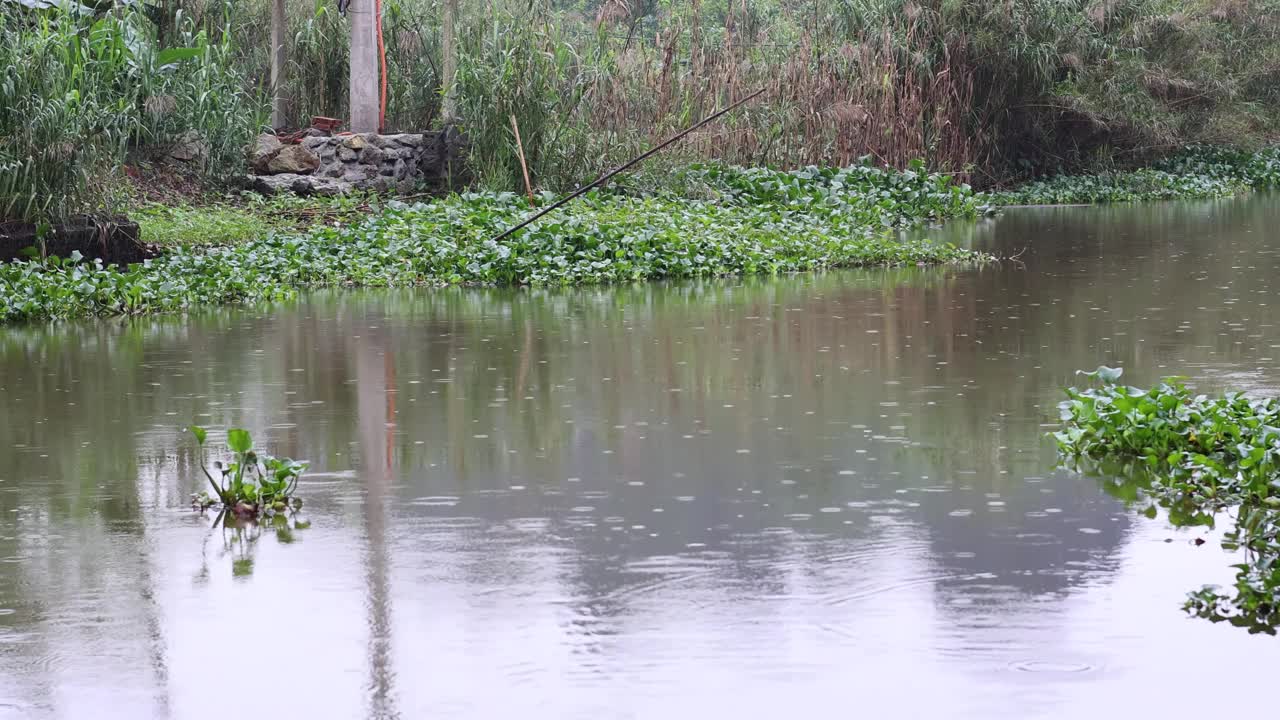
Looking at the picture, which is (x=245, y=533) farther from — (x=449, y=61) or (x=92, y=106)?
(x=449, y=61)

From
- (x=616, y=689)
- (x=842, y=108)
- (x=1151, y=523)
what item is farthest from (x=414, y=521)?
(x=842, y=108)

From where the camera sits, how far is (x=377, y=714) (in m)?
3.44

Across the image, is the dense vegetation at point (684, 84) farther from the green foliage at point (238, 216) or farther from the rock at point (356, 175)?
the rock at point (356, 175)

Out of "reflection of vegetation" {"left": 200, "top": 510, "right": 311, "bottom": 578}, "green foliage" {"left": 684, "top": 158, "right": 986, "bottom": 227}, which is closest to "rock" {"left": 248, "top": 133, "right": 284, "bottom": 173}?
"green foliage" {"left": 684, "top": 158, "right": 986, "bottom": 227}

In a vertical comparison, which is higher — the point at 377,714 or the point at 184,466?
the point at 184,466

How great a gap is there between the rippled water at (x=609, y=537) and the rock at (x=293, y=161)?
8.92 metres

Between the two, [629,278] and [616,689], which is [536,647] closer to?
[616,689]

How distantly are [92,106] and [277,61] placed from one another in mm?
7358

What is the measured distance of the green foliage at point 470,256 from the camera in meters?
11.4

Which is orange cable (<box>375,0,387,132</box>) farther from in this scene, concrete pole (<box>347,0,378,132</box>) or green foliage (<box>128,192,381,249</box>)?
green foliage (<box>128,192,381,249</box>)

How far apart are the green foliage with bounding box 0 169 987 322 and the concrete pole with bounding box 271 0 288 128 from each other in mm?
4175

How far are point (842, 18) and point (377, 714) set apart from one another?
24049 millimetres

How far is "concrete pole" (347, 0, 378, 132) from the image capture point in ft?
61.0

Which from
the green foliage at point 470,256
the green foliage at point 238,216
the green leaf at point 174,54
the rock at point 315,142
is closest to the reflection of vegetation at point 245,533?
the green foliage at point 470,256
